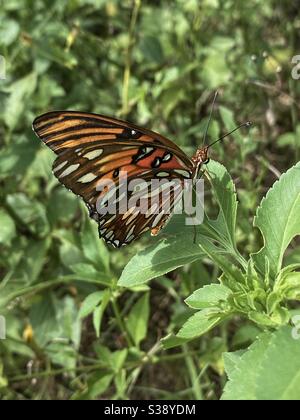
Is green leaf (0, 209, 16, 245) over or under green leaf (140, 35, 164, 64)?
under

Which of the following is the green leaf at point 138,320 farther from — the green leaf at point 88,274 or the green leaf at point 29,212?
the green leaf at point 29,212

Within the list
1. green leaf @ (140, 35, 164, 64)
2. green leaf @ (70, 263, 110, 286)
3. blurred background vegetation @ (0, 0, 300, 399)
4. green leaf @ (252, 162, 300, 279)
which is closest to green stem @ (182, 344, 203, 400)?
blurred background vegetation @ (0, 0, 300, 399)

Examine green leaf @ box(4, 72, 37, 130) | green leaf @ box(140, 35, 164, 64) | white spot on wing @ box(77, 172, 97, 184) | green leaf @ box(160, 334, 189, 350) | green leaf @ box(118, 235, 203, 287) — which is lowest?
green leaf @ box(160, 334, 189, 350)

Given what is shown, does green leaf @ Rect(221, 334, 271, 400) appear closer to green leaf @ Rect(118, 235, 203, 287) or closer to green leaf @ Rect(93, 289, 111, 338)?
green leaf @ Rect(118, 235, 203, 287)

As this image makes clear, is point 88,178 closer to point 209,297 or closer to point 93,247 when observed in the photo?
point 93,247

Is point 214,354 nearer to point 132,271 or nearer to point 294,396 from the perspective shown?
point 132,271

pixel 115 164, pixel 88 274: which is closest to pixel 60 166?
pixel 115 164
